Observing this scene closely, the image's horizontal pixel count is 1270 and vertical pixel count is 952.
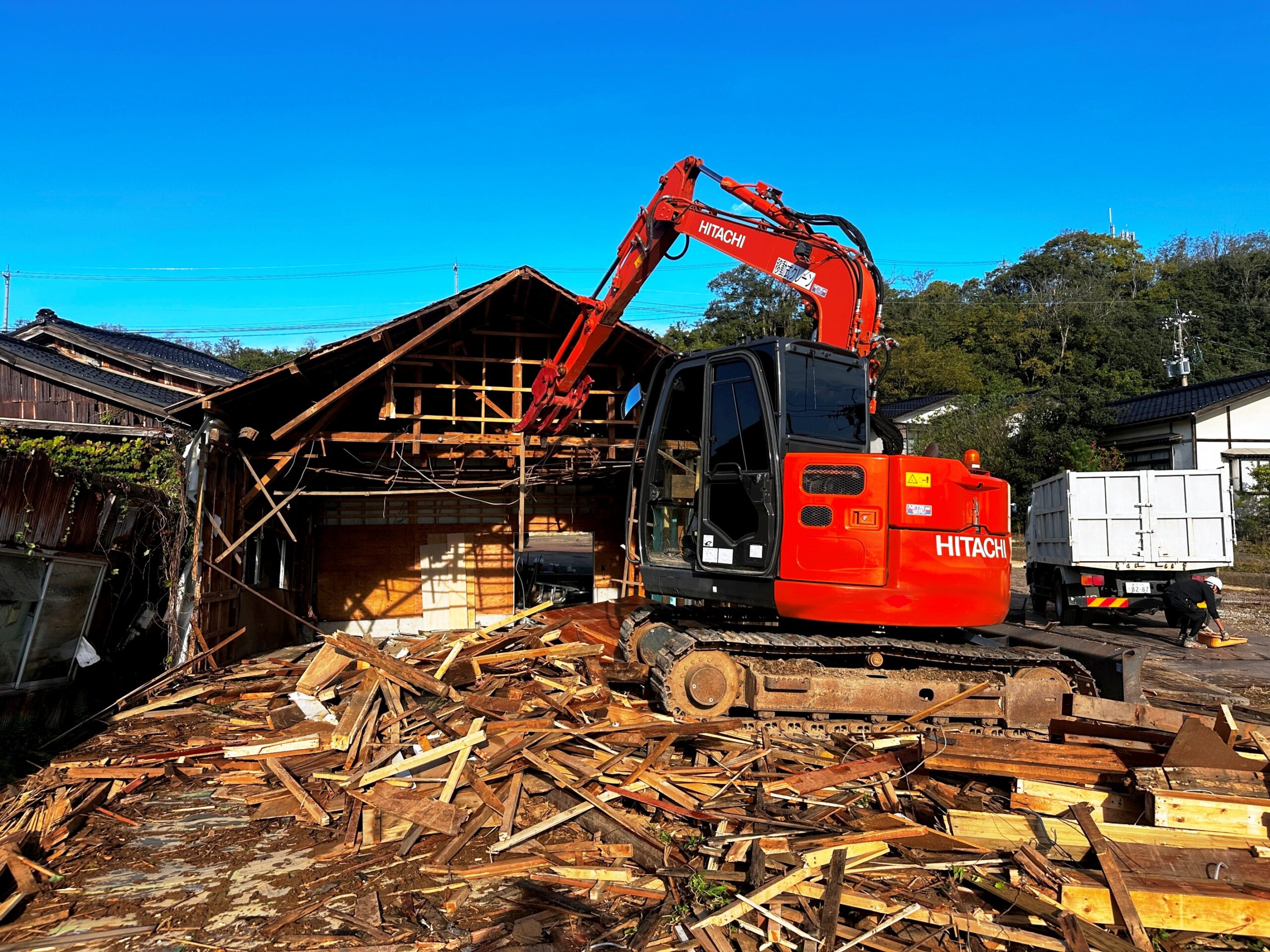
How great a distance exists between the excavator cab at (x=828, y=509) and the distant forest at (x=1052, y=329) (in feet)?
85.0

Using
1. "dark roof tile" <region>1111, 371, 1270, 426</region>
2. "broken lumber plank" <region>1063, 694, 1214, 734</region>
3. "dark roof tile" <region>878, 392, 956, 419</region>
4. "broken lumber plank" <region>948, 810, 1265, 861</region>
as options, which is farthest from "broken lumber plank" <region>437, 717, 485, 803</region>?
"dark roof tile" <region>878, 392, 956, 419</region>

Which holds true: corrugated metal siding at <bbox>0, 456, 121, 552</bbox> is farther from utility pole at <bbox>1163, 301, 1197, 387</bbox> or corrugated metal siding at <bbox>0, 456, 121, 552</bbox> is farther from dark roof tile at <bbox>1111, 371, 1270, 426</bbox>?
utility pole at <bbox>1163, 301, 1197, 387</bbox>

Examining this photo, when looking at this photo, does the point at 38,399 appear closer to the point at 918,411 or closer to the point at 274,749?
the point at 274,749

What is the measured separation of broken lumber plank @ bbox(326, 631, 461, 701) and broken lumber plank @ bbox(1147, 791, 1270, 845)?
541cm

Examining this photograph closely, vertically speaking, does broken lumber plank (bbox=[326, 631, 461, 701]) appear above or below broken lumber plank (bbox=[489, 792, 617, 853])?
above

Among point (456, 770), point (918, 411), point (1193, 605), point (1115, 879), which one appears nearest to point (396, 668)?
point (456, 770)

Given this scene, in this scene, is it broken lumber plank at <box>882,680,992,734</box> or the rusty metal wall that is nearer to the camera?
broken lumber plank at <box>882,680,992,734</box>

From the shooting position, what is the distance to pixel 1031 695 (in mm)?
6500

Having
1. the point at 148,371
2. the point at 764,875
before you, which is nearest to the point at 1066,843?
the point at 764,875

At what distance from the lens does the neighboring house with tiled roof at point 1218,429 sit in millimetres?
25516

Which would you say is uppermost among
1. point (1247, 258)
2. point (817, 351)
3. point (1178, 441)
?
point (1247, 258)

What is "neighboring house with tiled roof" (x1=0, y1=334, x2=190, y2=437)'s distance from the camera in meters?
13.9

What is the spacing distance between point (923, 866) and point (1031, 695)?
2773 mm

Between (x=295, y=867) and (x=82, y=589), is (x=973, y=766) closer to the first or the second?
(x=295, y=867)
